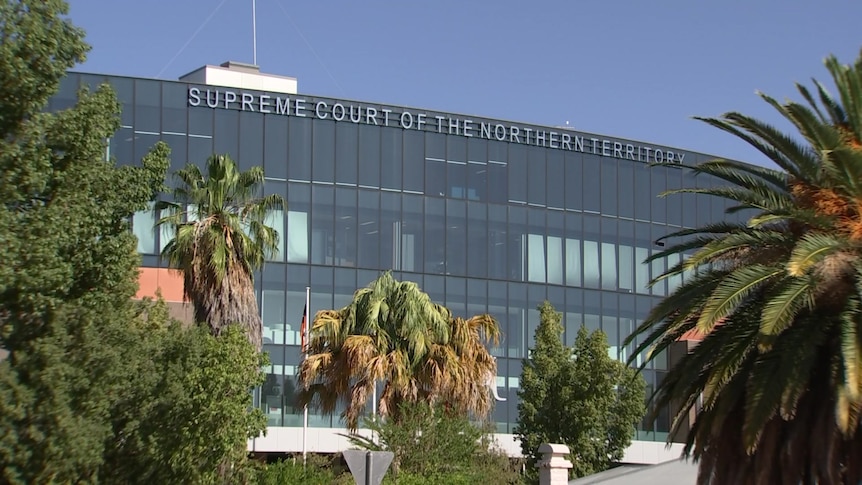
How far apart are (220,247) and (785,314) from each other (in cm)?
1834

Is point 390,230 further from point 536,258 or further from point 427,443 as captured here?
point 427,443

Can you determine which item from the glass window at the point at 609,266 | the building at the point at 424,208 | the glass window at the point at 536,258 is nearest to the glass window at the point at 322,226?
the building at the point at 424,208

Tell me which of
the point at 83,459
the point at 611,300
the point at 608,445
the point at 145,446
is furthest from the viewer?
the point at 611,300

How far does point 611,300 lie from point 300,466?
3042cm

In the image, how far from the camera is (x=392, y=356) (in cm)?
3853

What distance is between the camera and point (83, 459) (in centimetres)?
2494

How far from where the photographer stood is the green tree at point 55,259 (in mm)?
23359

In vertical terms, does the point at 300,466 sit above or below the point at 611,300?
below

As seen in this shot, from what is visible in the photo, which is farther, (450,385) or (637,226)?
(637,226)

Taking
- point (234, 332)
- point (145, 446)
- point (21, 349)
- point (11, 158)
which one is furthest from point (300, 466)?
point (11, 158)

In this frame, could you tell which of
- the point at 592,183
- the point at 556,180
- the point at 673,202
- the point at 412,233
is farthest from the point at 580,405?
the point at 673,202

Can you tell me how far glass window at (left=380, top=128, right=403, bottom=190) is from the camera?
5884cm

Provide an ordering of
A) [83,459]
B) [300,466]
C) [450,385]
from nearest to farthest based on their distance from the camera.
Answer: [83,459] < [300,466] < [450,385]

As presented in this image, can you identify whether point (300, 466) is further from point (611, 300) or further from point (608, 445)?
point (611, 300)
